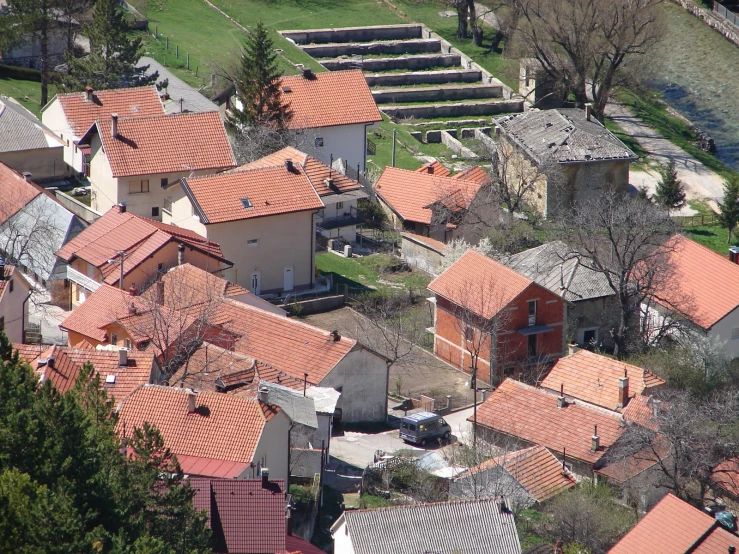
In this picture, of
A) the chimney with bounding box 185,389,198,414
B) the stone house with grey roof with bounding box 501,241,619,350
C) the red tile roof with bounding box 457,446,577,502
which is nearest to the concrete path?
the stone house with grey roof with bounding box 501,241,619,350

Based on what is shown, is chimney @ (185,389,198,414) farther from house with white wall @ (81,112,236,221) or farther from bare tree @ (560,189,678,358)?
house with white wall @ (81,112,236,221)

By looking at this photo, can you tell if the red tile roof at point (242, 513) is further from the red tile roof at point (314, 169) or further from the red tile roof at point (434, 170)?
the red tile roof at point (434, 170)

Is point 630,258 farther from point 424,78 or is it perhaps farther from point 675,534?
point 424,78

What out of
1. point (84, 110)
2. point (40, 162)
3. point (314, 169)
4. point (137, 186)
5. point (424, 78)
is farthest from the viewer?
point (424, 78)

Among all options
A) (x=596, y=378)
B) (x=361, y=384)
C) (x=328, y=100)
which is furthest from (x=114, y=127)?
(x=596, y=378)

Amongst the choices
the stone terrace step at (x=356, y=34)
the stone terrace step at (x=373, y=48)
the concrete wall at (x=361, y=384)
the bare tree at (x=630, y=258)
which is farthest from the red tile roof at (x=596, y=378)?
the stone terrace step at (x=356, y=34)

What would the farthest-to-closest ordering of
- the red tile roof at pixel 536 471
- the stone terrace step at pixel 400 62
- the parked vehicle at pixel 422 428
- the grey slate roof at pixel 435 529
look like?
the stone terrace step at pixel 400 62 → the parked vehicle at pixel 422 428 → the red tile roof at pixel 536 471 → the grey slate roof at pixel 435 529
